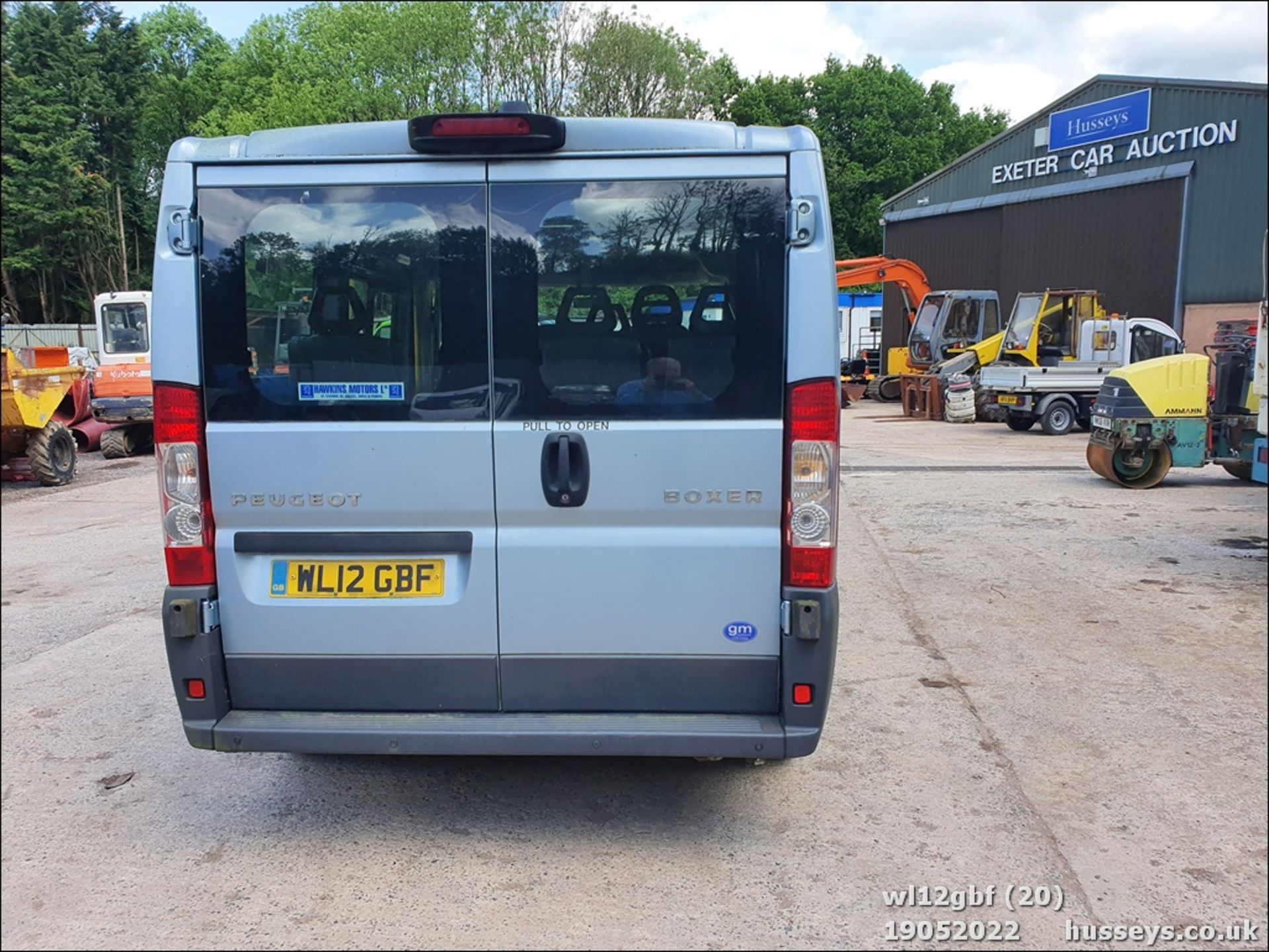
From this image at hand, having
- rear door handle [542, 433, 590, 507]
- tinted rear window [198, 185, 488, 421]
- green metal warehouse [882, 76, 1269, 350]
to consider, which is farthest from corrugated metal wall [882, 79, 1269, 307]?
tinted rear window [198, 185, 488, 421]

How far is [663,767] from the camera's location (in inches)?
173

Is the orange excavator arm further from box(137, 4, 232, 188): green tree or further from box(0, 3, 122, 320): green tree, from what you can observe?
box(137, 4, 232, 188): green tree

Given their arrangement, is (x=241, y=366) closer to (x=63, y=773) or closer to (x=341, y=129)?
(x=341, y=129)

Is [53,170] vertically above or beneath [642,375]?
above

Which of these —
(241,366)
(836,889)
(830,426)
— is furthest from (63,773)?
(830,426)

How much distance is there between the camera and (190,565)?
3457mm

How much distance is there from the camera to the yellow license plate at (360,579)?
137 inches

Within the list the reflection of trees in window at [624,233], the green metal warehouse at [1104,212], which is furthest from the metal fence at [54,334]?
the reflection of trees in window at [624,233]

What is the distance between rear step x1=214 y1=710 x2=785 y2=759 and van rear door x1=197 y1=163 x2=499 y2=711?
45 centimetres

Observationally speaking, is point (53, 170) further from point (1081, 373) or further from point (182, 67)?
point (182, 67)

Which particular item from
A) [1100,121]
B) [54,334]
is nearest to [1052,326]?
[1100,121]

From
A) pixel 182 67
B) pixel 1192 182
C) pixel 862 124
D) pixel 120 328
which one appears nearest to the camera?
pixel 120 328

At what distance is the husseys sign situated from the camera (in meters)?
22.7

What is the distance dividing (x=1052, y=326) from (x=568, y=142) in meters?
19.4
